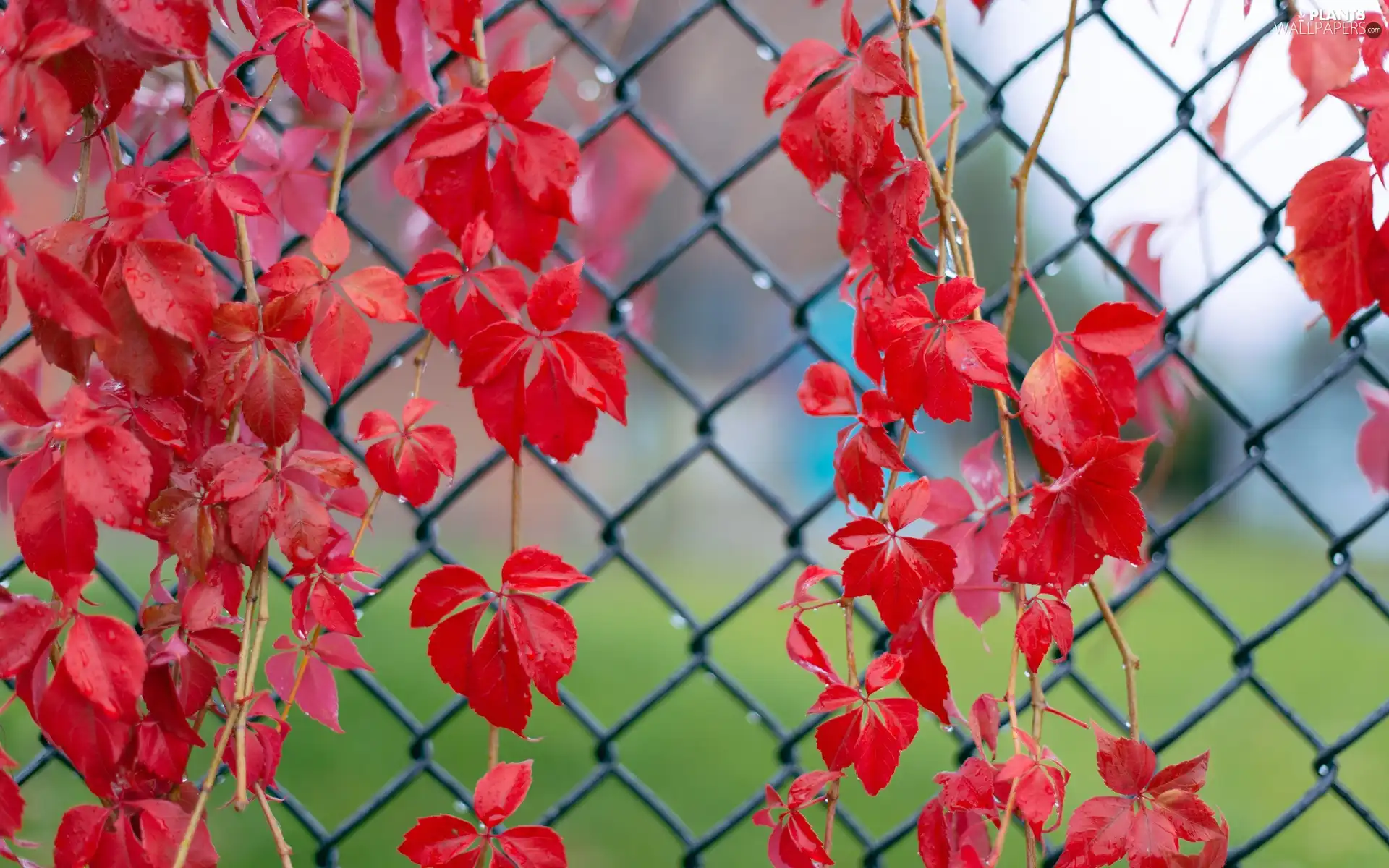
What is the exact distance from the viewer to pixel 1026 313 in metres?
6.26

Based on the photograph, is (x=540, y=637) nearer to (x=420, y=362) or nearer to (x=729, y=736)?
(x=420, y=362)

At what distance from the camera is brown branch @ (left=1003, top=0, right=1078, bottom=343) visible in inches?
25.9

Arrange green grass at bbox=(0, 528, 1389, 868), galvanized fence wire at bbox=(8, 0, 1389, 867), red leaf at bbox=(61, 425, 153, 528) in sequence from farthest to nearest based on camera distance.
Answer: green grass at bbox=(0, 528, 1389, 868) < galvanized fence wire at bbox=(8, 0, 1389, 867) < red leaf at bbox=(61, 425, 153, 528)

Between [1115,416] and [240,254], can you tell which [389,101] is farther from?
[1115,416]

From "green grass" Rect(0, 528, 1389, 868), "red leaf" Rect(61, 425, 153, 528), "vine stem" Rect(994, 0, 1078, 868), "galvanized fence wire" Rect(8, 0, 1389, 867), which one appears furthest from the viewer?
"green grass" Rect(0, 528, 1389, 868)

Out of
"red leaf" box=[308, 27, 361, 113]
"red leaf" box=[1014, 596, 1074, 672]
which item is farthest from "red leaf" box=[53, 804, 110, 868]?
"red leaf" box=[1014, 596, 1074, 672]

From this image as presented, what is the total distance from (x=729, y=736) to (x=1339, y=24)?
7.83 ft

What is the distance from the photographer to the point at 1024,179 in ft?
2.23

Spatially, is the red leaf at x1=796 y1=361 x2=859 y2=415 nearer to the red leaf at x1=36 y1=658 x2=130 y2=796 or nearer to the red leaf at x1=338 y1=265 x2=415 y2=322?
the red leaf at x1=338 y1=265 x2=415 y2=322

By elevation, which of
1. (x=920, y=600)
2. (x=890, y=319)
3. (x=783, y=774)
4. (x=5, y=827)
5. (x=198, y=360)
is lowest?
(x=783, y=774)

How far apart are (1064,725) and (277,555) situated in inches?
96.4

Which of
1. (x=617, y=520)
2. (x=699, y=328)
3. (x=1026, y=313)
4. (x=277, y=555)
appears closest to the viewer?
(x=617, y=520)

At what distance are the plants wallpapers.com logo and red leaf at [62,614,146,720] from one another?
0.78 metres

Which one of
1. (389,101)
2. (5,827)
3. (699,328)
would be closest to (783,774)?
(5,827)
